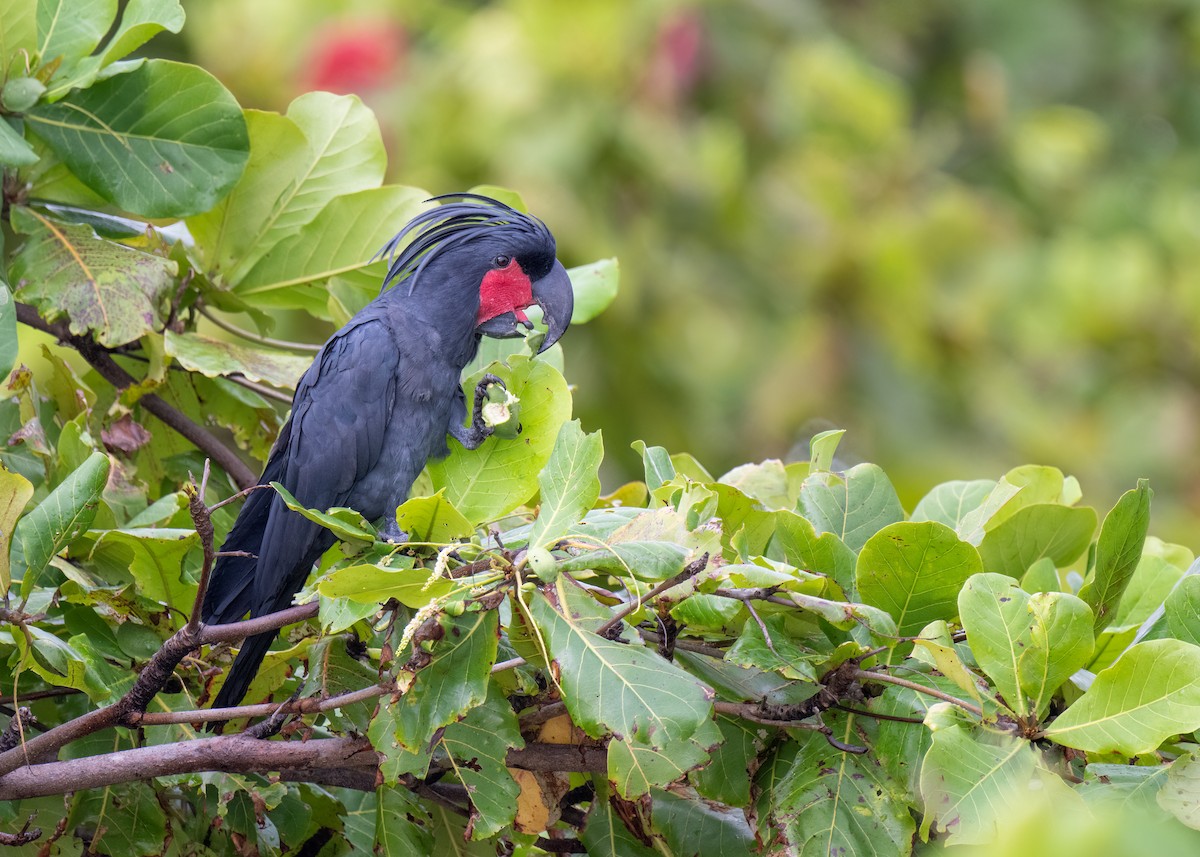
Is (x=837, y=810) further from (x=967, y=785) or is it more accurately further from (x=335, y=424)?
(x=335, y=424)

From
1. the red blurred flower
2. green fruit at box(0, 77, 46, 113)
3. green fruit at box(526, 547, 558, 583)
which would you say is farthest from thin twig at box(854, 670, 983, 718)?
the red blurred flower

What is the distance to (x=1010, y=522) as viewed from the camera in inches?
54.2

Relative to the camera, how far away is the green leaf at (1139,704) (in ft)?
3.22

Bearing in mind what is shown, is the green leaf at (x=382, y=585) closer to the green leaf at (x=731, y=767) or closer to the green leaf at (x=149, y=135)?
the green leaf at (x=731, y=767)

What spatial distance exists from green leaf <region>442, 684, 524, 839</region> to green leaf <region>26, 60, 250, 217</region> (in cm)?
89

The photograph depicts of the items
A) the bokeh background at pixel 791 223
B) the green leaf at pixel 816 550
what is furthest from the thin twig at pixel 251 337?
the bokeh background at pixel 791 223

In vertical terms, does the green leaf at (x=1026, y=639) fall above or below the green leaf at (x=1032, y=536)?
above

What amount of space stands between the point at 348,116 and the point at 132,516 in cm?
69

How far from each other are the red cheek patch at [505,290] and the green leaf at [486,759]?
803 mm

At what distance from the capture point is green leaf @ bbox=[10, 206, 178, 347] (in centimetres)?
147

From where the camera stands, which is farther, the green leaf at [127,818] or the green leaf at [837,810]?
the green leaf at [127,818]

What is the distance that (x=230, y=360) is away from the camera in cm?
156

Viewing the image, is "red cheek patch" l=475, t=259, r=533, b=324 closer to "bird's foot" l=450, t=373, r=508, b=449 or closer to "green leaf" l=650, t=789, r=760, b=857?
"bird's foot" l=450, t=373, r=508, b=449

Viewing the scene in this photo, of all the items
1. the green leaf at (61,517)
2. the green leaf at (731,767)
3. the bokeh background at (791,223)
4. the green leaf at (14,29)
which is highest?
the green leaf at (14,29)
